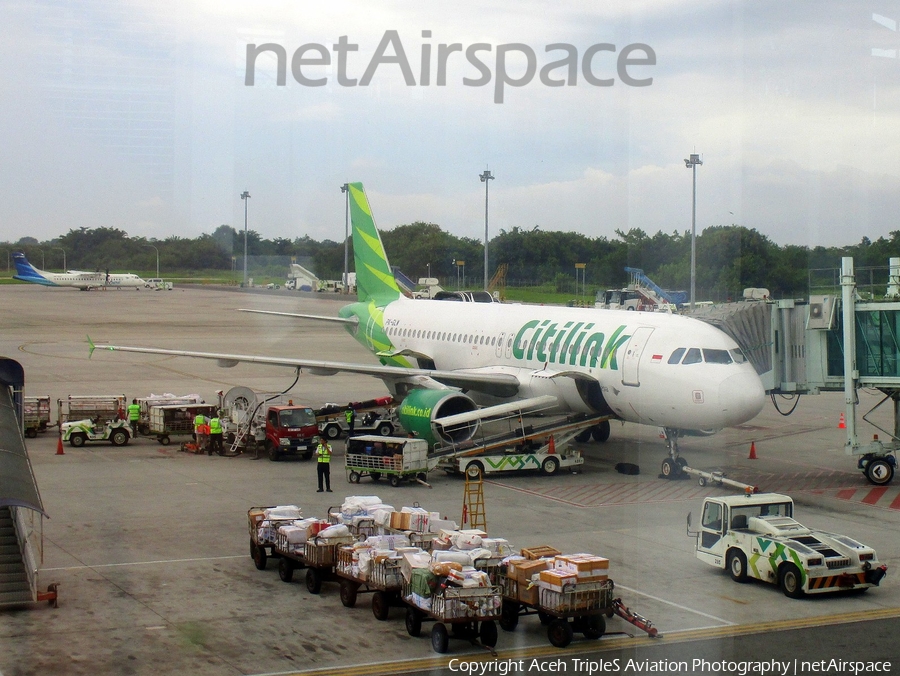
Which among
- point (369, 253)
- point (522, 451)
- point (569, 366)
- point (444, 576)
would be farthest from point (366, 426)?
point (444, 576)

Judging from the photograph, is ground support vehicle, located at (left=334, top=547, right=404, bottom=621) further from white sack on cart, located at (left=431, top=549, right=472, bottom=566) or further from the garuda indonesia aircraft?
the garuda indonesia aircraft

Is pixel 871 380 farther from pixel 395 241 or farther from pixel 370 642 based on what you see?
pixel 395 241

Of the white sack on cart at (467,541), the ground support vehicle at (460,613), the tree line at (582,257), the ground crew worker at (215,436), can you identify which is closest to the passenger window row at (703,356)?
the tree line at (582,257)

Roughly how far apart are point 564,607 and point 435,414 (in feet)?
41.5

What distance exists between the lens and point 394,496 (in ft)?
68.9

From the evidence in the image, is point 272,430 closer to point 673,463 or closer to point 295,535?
point 673,463

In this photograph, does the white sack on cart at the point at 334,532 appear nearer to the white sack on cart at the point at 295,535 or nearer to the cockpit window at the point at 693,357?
the white sack on cart at the point at 295,535

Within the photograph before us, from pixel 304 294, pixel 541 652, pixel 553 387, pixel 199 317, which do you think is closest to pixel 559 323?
pixel 553 387

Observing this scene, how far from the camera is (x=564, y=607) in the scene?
12.2m

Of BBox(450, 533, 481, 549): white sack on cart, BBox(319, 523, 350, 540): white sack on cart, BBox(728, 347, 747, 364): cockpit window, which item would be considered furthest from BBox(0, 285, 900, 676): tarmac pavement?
BBox(728, 347, 747, 364): cockpit window

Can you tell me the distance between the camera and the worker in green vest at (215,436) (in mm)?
26516

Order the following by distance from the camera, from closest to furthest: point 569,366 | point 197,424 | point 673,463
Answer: point 673,463 → point 569,366 → point 197,424

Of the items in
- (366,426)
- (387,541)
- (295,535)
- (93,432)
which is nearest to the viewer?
(387,541)

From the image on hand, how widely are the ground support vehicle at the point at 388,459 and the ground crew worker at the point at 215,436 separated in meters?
5.21
